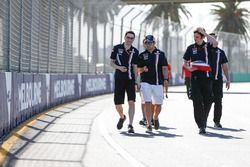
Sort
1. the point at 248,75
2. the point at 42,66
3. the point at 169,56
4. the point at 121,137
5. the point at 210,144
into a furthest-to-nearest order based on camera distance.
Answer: the point at 248,75, the point at 169,56, the point at 42,66, the point at 121,137, the point at 210,144

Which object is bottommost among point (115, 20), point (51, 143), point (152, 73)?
point (51, 143)

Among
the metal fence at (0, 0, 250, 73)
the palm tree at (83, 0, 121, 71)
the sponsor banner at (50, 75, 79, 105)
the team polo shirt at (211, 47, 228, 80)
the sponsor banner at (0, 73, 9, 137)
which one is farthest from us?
the palm tree at (83, 0, 121, 71)

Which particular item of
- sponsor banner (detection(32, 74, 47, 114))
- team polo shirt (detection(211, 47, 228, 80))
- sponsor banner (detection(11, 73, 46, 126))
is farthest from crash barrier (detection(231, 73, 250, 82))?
team polo shirt (detection(211, 47, 228, 80))

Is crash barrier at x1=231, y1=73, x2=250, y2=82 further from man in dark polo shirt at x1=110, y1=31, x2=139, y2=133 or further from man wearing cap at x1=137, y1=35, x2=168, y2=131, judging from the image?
man in dark polo shirt at x1=110, y1=31, x2=139, y2=133

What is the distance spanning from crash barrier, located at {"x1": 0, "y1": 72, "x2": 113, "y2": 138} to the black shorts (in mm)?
1798

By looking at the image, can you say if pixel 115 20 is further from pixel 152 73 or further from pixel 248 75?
pixel 248 75

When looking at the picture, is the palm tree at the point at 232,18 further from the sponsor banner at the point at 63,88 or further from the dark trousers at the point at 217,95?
the dark trousers at the point at 217,95

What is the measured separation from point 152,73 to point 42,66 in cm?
654

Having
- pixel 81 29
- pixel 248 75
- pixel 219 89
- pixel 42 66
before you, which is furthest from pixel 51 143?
pixel 248 75

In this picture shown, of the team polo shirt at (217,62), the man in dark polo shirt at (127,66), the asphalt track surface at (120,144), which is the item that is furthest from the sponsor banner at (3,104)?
the team polo shirt at (217,62)

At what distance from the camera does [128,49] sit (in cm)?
1265

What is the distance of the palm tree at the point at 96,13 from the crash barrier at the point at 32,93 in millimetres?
3061

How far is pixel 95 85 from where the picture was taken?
28.6 metres

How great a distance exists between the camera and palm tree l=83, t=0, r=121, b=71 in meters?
28.5
